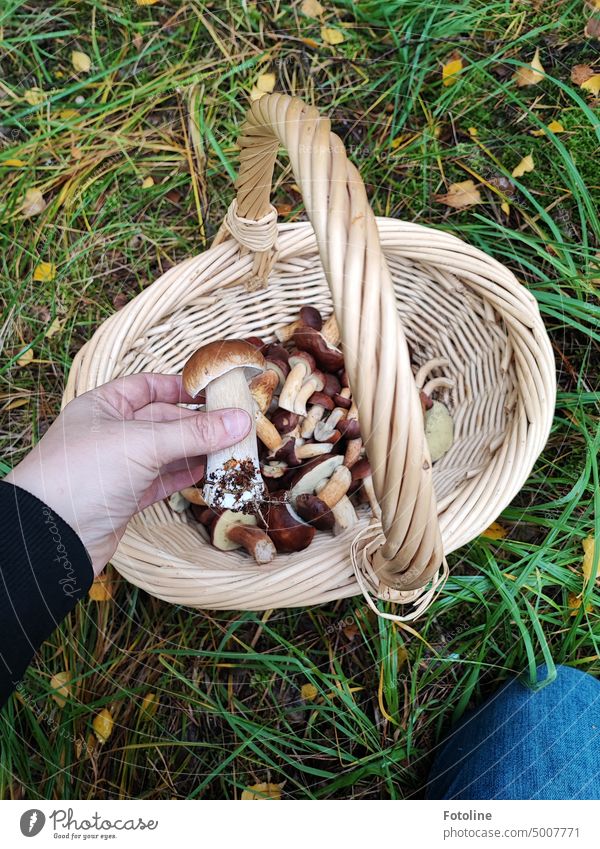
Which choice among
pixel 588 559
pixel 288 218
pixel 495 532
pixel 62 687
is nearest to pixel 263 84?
pixel 288 218

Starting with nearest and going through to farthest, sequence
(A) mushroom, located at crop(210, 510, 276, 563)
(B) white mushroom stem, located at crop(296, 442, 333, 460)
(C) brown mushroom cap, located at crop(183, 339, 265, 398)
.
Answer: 1. (C) brown mushroom cap, located at crop(183, 339, 265, 398)
2. (A) mushroom, located at crop(210, 510, 276, 563)
3. (B) white mushroom stem, located at crop(296, 442, 333, 460)

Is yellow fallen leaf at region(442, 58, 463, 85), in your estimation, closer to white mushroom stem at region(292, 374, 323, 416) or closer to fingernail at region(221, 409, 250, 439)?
white mushroom stem at region(292, 374, 323, 416)

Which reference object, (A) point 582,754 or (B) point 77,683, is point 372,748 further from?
(B) point 77,683

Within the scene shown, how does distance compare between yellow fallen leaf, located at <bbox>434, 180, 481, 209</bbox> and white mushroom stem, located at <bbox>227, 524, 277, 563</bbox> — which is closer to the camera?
white mushroom stem, located at <bbox>227, 524, 277, 563</bbox>

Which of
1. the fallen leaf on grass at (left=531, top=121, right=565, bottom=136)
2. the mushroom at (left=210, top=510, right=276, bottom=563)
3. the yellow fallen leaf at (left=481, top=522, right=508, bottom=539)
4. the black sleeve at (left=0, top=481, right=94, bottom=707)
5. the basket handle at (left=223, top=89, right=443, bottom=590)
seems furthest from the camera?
the fallen leaf on grass at (left=531, top=121, right=565, bottom=136)

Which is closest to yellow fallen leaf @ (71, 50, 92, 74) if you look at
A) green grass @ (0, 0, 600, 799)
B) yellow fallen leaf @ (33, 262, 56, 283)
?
green grass @ (0, 0, 600, 799)

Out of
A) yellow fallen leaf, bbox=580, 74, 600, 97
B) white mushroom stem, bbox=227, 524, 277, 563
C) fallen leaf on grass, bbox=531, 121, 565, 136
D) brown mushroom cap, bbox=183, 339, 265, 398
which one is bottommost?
white mushroom stem, bbox=227, 524, 277, 563
